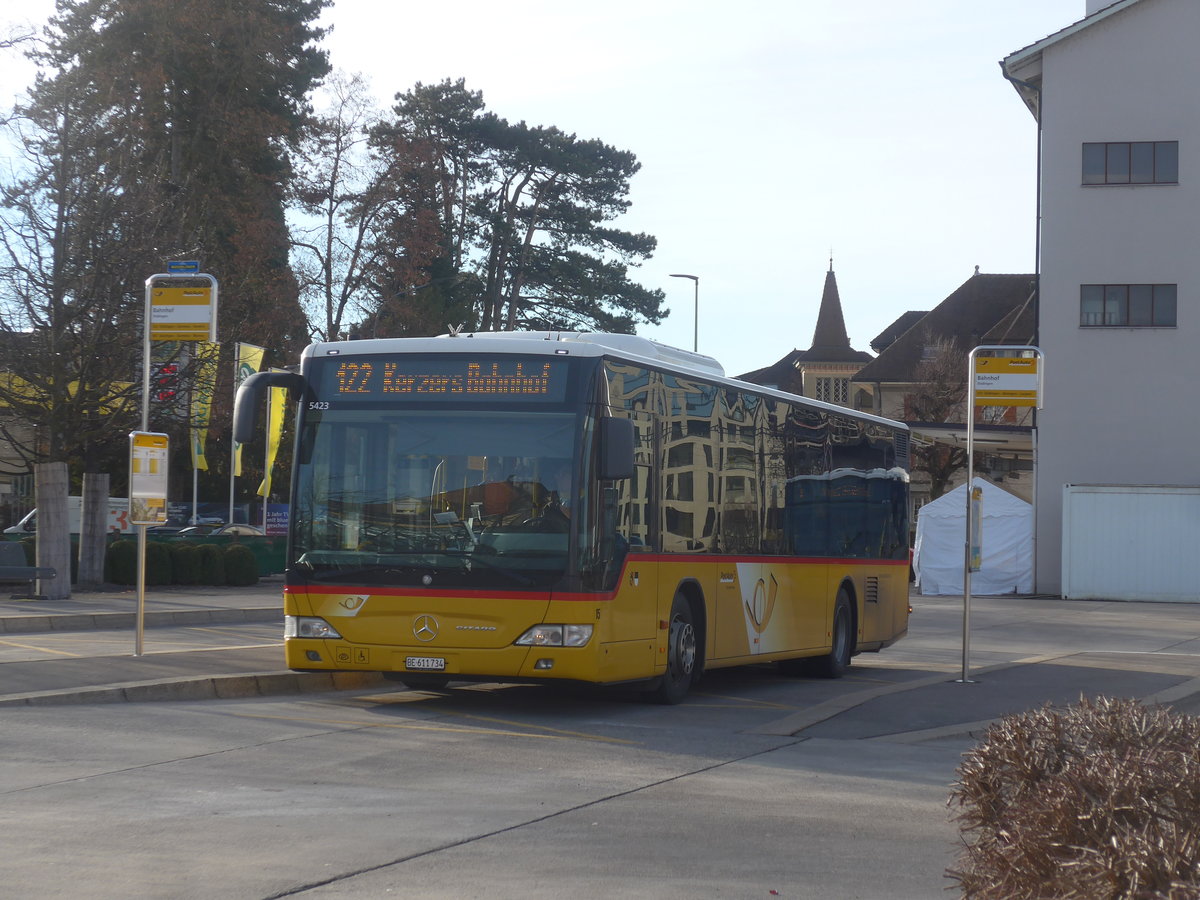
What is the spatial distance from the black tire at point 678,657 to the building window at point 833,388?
102943mm

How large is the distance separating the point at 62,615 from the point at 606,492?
39.5 ft

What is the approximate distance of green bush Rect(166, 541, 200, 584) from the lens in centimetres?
3331

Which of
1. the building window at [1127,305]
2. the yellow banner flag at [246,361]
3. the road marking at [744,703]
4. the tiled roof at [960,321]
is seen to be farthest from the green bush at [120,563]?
the tiled roof at [960,321]

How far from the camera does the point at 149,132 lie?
44.7m

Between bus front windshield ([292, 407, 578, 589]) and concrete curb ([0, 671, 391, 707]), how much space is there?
1.55 m

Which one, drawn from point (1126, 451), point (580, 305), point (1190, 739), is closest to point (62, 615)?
point (1190, 739)

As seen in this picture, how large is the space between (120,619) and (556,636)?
12236mm

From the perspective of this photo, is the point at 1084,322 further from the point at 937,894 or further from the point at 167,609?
the point at 937,894

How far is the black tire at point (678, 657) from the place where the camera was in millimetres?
13548

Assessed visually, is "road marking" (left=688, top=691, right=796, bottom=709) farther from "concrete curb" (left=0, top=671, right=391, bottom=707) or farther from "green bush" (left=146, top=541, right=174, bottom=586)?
"green bush" (left=146, top=541, right=174, bottom=586)

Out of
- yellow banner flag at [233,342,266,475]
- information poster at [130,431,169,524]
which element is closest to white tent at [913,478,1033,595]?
yellow banner flag at [233,342,266,475]

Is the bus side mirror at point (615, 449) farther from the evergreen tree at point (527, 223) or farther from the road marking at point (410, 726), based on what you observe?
the evergreen tree at point (527, 223)

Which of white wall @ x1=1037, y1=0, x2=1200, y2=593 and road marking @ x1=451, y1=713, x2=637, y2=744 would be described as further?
white wall @ x1=1037, y1=0, x2=1200, y2=593

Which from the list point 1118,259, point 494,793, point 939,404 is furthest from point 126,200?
point 939,404
